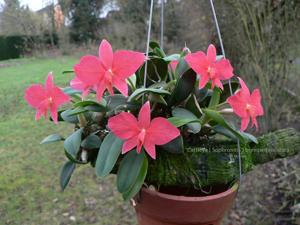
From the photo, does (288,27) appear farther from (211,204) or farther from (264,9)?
(211,204)

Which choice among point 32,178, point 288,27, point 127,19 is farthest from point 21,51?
point 288,27

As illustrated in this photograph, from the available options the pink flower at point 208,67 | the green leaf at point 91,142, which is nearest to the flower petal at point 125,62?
the pink flower at point 208,67

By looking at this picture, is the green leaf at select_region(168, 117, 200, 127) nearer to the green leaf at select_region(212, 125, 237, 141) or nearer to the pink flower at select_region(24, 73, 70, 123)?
the green leaf at select_region(212, 125, 237, 141)

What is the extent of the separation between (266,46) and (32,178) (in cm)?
232

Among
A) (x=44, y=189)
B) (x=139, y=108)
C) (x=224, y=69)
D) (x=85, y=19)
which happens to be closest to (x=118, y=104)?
(x=139, y=108)

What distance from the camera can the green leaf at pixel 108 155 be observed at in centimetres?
70

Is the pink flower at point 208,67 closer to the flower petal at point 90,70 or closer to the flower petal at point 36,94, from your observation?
the flower petal at point 90,70

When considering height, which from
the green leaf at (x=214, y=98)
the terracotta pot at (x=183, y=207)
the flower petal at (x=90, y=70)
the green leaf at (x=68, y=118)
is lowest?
the terracotta pot at (x=183, y=207)

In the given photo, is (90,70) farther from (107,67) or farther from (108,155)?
(108,155)

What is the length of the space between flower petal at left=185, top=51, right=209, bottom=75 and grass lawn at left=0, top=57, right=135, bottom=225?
170 cm

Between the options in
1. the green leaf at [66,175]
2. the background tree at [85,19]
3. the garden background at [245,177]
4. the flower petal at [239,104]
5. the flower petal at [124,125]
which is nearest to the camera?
the flower petal at [124,125]

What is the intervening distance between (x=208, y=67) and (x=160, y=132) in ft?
0.63

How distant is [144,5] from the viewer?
6.50 meters

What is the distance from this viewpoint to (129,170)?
0.71 metres
